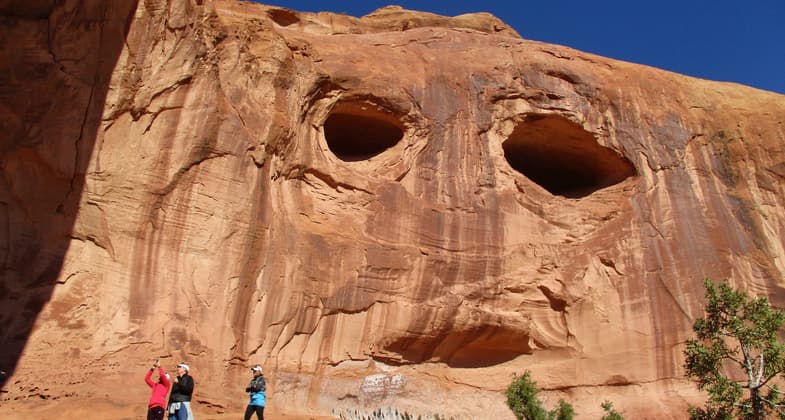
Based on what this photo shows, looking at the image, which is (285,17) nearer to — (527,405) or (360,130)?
(360,130)

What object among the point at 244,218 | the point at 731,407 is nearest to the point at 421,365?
the point at 244,218

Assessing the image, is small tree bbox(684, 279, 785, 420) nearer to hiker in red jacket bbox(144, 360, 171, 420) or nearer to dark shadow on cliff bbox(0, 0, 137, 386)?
hiker in red jacket bbox(144, 360, 171, 420)

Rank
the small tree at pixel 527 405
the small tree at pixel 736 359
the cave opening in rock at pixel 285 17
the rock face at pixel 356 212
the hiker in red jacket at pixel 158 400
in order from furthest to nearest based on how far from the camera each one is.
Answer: the cave opening in rock at pixel 285 17, the rock face at pixel 356 212, the small tree at pixel 527 405, the small tree at pixel 736 359, the hiker in red jacket at pixel 158 400

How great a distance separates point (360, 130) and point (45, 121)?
6.83 metres

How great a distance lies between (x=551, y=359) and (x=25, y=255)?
9593 mm

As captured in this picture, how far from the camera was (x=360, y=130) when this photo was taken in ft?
54.3

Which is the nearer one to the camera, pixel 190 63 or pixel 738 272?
pixel 190 63

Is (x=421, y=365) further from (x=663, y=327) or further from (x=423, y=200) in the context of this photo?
(x=663, y=327)

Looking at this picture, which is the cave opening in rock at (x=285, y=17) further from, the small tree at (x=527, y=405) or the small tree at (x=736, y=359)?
the small tree at (x=736, y=359)

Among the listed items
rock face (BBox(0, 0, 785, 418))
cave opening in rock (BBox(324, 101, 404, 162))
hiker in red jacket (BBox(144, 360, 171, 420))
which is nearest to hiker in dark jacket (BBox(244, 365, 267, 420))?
hiker in red jacket (BBox(144, 360, 171, 420))

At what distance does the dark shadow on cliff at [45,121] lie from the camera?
428 inches

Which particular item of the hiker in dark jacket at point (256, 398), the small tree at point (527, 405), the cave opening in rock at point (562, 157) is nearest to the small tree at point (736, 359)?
the small tree at point (527, 405)

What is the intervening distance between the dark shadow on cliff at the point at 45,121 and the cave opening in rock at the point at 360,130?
4762mm

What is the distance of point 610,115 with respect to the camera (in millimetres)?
16734
